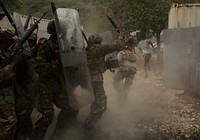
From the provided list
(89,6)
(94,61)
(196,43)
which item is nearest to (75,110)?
(94,61)

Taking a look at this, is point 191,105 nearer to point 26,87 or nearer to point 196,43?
point 196,43

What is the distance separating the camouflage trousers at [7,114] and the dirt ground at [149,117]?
6.08 feet

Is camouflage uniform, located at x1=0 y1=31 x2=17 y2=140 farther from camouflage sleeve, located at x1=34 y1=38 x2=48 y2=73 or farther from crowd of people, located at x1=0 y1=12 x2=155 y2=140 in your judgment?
camouflage sleeve, located at x1=34 y1=38 x2=48 y2=73

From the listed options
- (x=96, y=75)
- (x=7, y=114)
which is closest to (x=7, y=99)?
(x=7, y=114)

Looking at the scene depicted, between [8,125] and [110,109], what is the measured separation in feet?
13.3

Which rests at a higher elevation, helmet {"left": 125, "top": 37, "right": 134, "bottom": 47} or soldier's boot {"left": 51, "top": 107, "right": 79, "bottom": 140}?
helmet {"left": 125, "top": 37, "right": 134, "bottom": 47}

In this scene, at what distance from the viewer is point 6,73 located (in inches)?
157

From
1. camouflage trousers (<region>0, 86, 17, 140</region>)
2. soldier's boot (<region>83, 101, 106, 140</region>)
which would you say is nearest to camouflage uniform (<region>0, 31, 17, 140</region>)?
camouflage trousers (<region>0, 86, 17, 140</region>)

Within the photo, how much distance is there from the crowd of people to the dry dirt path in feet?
1.85

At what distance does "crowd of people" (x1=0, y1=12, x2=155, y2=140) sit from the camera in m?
4.14

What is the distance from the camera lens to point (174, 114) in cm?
738

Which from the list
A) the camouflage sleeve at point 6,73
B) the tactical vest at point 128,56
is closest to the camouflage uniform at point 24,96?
the camouflage sleeve at point 6,73

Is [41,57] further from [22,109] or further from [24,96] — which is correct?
[22,109]

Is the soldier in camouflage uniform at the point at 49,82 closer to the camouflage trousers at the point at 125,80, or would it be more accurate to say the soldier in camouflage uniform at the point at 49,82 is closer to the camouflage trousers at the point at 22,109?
the camouflage trousers at the point at 22,109
